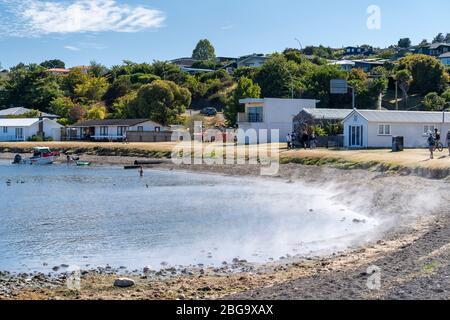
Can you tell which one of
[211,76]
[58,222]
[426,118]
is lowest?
[58,222]

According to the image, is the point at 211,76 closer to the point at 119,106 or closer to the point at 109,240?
the point at 119,106

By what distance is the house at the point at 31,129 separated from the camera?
92.8m

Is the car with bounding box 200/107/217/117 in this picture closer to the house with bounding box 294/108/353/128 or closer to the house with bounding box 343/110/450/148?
the house with bounding box 294/108/353/128

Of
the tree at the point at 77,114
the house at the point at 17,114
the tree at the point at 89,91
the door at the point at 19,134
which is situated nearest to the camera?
the door at the point at 19,134

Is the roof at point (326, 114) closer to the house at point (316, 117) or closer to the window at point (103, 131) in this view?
the house at point (316, 117)

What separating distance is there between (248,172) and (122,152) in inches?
1024

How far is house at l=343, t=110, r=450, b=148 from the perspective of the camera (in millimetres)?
51562

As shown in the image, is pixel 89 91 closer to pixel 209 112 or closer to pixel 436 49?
pixel 209 112

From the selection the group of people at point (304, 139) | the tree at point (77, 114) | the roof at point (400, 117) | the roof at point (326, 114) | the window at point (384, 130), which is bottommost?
the group of people at point (304, 139)

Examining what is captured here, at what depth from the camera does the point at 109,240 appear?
76.7 ft

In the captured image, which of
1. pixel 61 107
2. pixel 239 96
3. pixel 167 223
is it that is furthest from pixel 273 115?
pixel 61 107

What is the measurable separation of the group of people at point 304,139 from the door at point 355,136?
10.4ft

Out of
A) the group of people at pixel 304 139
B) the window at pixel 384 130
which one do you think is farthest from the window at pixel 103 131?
the window at pixel 384 130
